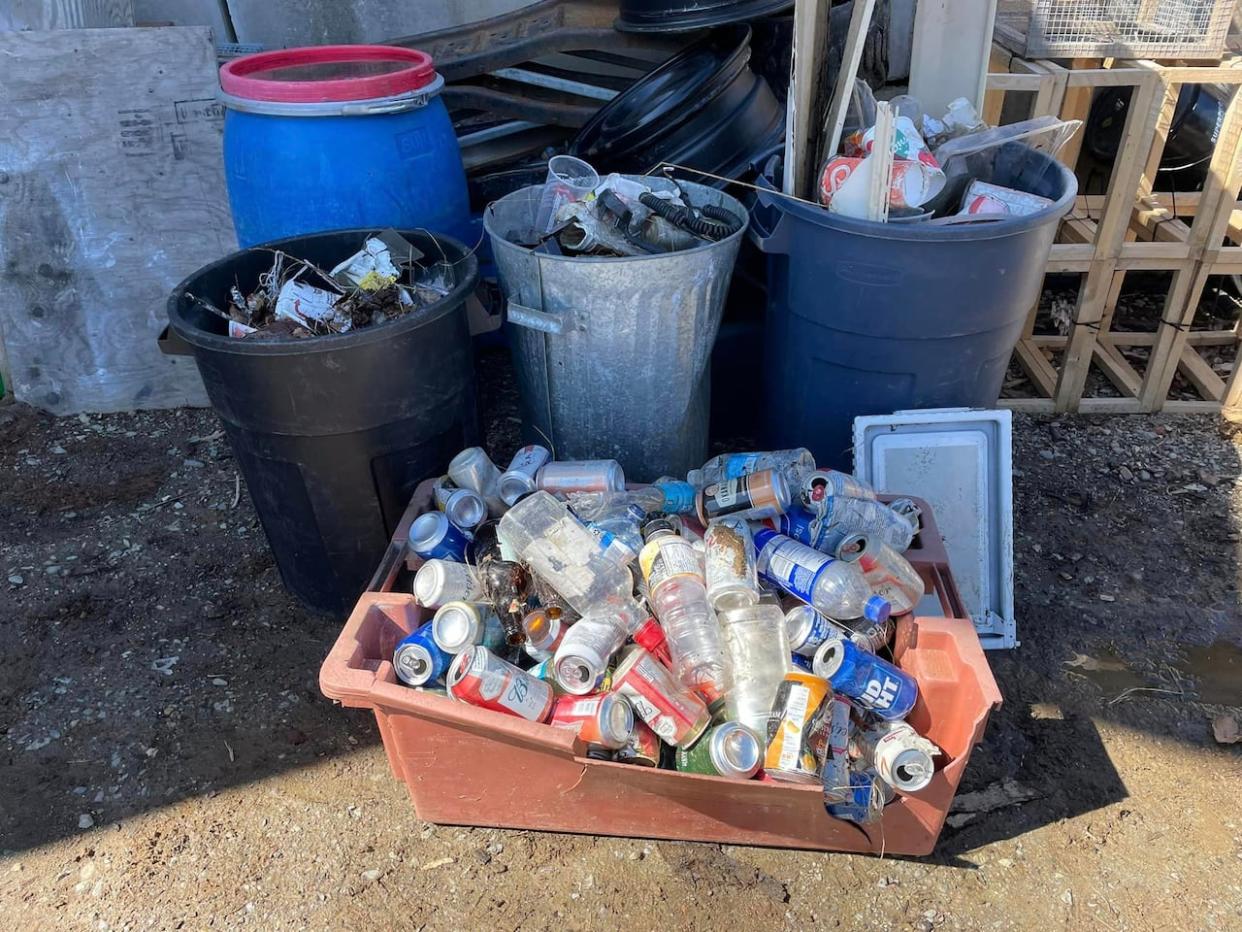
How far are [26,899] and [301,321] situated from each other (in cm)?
127

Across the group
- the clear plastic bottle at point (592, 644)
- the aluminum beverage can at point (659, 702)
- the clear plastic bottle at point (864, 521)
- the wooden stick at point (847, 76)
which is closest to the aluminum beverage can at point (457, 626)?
the clear plastic bottle at point (592, 644)

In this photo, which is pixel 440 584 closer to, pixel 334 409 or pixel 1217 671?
pixel 334 409

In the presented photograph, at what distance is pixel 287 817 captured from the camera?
190 cm

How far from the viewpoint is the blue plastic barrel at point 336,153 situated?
7.53 ft

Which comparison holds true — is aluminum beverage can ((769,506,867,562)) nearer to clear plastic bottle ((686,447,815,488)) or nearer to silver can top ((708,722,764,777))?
clear plastic bottle ((686,447,815,488))

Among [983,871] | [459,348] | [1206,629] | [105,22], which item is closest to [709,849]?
[983,871]

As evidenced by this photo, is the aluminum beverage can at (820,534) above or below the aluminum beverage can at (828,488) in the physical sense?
below

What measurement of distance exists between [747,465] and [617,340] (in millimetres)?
431

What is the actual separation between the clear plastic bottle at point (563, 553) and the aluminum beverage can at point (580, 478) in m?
0.10

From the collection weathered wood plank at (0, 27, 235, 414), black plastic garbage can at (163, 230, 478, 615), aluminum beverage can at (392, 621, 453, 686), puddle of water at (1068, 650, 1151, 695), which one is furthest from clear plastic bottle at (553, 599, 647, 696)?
weathered wood plank at (0, 27, 235, 414)

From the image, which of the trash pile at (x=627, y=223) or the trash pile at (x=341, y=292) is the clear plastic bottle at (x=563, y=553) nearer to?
the trash pile at (x=341, y=292)

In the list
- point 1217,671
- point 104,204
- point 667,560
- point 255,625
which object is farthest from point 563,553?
point 104,204

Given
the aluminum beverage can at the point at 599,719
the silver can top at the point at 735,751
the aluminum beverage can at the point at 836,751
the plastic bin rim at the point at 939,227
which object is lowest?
the aluminum beverage can at the point at 836,751

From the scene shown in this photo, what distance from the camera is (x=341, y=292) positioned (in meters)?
2.19
